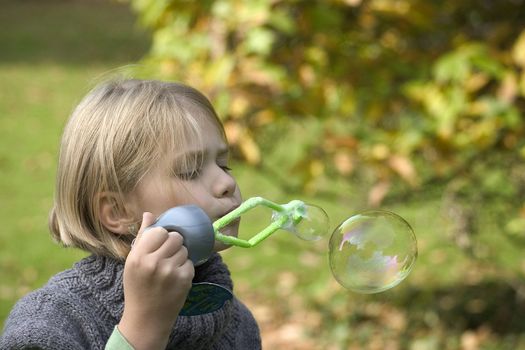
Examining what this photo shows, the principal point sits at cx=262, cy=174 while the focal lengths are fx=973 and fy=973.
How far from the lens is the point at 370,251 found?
203 centimetres

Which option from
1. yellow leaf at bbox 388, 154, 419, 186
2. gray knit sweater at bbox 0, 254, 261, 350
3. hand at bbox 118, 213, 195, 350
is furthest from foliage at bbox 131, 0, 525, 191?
hand at bbox 118, 213, 195, 350

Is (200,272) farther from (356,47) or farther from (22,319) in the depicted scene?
(356,47)

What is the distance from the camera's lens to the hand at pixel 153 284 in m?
1.49

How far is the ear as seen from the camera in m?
1.76

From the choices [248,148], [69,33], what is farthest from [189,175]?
[69,33]

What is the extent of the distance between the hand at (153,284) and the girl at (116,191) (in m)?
0.14

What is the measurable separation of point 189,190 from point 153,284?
0.83 feet

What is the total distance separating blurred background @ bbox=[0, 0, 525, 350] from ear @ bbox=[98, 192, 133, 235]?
0.44m

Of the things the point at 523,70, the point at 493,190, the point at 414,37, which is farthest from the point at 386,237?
the point at 493,190

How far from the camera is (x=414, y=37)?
426cm

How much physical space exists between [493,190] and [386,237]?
9.68 ft

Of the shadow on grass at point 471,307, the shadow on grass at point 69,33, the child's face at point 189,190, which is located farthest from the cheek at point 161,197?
the shadow on grass at point 69,33

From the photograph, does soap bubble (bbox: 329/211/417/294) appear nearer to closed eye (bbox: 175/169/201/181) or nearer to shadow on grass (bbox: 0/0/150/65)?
closed eye (bbox: 175/169/201/181)

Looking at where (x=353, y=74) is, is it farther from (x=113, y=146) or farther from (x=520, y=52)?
(x=113, y=146)
